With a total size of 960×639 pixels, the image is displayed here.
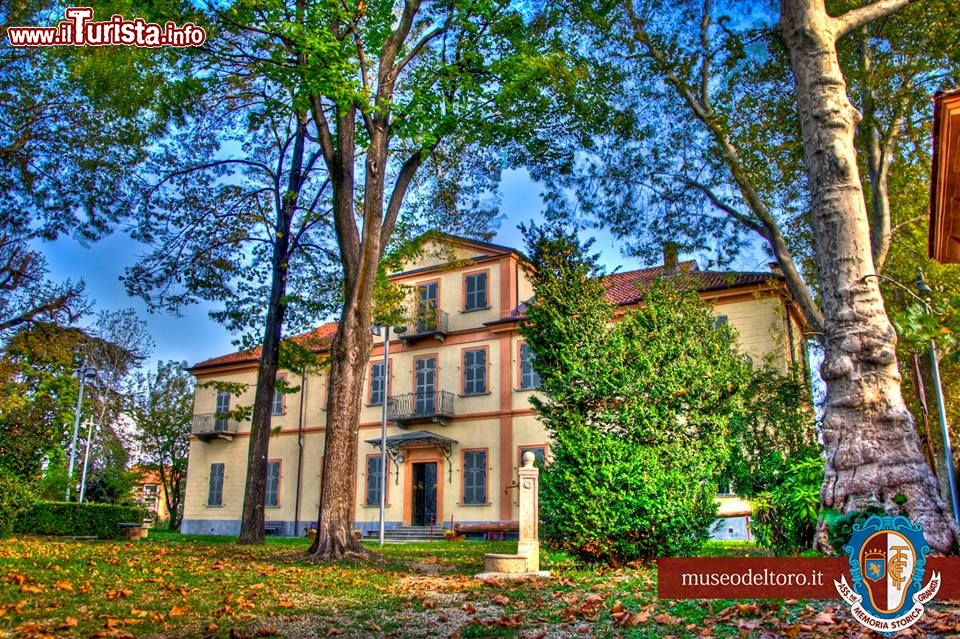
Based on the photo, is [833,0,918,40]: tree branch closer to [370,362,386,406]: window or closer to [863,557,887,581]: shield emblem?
[863,557,887,581]: shield emblem

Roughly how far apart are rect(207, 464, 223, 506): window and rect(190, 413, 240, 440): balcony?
142 centimetres

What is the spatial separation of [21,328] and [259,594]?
15094 mm

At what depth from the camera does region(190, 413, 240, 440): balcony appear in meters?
29.5

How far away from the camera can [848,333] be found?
7.31 m

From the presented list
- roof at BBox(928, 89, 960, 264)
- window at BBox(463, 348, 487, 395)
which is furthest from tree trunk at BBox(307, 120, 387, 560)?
window at BBox(463, 348, 487, 395)

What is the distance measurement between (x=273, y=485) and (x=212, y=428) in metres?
4.38

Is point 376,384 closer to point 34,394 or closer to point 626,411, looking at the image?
point 34,394

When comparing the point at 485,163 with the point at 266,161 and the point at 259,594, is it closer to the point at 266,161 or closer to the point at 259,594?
the point at 266,161

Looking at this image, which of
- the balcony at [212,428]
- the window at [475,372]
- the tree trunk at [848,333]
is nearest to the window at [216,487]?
the balcony at [212,428]

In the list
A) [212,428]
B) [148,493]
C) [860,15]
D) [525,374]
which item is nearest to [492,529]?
[525,374]

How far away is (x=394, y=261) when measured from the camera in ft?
52.0

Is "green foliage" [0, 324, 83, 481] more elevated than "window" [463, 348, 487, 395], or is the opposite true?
"window" [463, 348, 487, 395]

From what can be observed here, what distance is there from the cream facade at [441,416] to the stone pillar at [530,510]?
1222cm

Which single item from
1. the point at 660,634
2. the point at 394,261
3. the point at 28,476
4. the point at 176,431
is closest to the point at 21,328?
the point at 28,476
